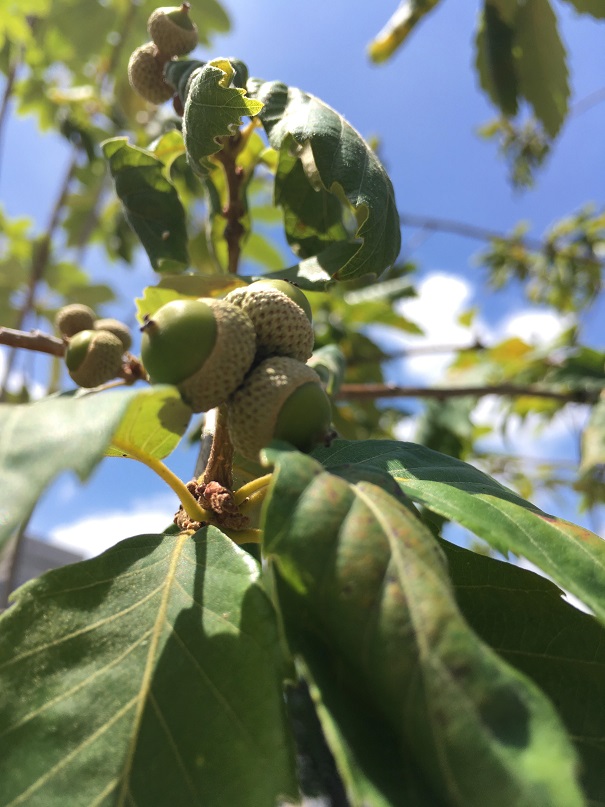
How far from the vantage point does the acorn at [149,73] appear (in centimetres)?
165

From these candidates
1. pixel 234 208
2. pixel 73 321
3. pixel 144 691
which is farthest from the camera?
pixel 234 208

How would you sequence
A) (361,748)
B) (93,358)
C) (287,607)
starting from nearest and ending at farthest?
(361,748) → (287,607) → (93,358)

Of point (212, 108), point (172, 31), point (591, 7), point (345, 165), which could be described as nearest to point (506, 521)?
point (345, 165)

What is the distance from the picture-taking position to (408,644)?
68cm

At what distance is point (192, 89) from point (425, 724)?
1.18m

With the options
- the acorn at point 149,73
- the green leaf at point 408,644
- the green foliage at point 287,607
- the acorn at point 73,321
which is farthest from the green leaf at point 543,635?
the acorn at point 149,73

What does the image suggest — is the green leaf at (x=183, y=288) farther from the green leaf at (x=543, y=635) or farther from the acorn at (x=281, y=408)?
the green leaf at (x=543, y=635)

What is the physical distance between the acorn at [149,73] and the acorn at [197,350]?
96 centimetres

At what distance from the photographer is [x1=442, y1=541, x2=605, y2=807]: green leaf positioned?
0.92 m

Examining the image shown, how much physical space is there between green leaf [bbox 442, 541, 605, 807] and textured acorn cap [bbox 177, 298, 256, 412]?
488mm

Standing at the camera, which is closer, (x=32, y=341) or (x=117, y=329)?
(x=32, y=341)

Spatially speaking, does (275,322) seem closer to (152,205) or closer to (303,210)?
(303,210)

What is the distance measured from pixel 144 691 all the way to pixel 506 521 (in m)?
0.56

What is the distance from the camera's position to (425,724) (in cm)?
65
